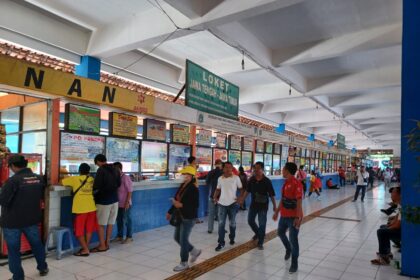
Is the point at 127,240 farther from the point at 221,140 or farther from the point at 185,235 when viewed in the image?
the point at 221,140

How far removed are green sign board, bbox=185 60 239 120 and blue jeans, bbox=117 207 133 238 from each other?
2301mm

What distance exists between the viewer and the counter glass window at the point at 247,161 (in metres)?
10.6

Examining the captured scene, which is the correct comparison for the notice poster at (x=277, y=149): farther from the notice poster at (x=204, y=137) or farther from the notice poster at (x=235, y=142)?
the notice poster at (x=204, y=137)

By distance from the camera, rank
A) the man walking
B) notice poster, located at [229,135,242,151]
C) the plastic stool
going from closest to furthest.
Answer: the plastic stool
the man walking
notice poster, located at [229,135,242,151]

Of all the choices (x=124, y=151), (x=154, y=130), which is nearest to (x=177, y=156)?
(x=154, y=130)

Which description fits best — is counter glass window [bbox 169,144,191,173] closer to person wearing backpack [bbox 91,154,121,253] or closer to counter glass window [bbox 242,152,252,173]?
person wearing backpack [bbox 91,154,121,253]

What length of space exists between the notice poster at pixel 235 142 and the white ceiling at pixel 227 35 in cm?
206

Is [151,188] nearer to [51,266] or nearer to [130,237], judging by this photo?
[130,237]

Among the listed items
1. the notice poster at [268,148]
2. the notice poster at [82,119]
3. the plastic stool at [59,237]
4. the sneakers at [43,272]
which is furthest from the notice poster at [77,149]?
the notice poster at [268,148]

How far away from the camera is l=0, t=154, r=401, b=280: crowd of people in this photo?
3650 millimetres

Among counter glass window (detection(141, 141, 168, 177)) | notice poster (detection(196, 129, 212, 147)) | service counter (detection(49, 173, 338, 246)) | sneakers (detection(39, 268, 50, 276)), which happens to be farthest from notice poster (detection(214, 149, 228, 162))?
sneakers (detection(39, 268, 50, 276))

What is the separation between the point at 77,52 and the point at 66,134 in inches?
115

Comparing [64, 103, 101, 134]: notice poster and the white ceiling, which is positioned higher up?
the white ceiling

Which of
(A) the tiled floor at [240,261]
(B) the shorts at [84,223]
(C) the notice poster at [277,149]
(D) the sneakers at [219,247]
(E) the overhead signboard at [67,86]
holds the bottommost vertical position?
(A) the tiled floor at [240,261]
